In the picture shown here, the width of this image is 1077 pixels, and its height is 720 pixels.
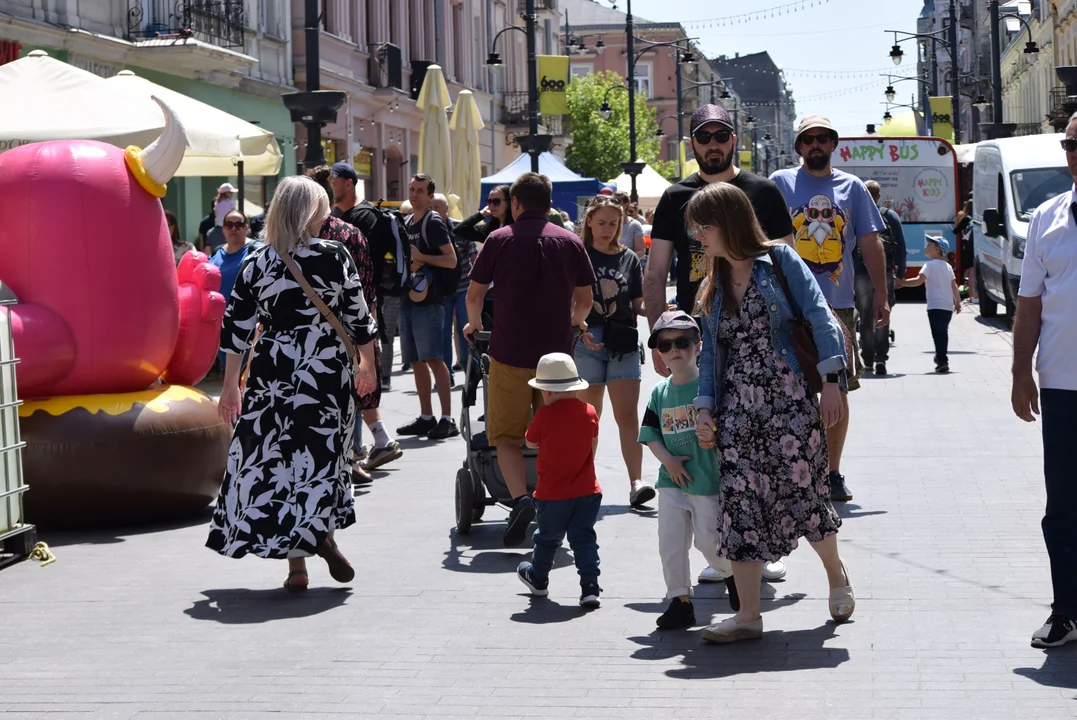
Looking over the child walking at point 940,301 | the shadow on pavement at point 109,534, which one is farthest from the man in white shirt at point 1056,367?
the child walking at point 940,301

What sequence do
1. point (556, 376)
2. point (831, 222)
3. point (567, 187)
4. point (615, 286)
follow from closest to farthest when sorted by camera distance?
point (556, 376) < point (831, 222) < point (615, 286) < point (567, 187)

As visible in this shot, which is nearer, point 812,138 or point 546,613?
point 546,613

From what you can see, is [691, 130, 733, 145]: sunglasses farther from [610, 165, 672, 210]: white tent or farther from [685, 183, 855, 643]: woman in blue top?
[610, 165, 672, 210]: white tent

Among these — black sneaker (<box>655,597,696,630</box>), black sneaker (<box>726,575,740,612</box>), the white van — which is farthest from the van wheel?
black sneaker (<box>655,597,696,630</box>)

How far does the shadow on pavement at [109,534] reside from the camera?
8.39 meters

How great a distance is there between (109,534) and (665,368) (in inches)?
135

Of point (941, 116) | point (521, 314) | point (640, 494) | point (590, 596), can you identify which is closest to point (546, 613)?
point (590, 596)

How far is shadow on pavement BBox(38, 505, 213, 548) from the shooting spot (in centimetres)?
839

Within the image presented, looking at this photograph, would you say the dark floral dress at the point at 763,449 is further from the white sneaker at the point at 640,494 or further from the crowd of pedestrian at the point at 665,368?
the white sneaker at the point at 640,494

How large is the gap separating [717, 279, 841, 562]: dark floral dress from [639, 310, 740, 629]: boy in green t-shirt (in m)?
0.26

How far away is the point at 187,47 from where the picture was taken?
76.6ft

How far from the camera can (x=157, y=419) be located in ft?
28.0

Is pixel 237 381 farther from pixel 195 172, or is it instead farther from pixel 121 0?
pixel 121 0

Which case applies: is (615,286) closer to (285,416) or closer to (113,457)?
(285,416)
